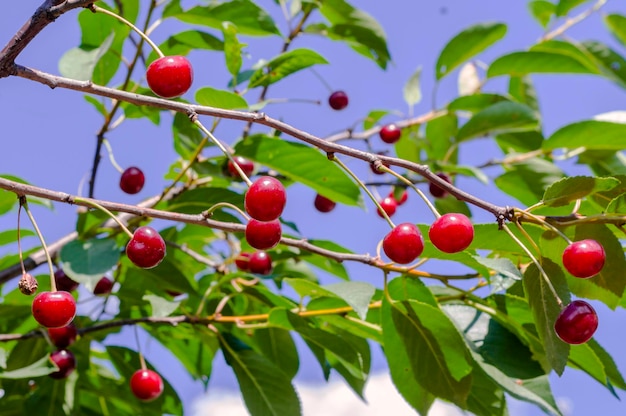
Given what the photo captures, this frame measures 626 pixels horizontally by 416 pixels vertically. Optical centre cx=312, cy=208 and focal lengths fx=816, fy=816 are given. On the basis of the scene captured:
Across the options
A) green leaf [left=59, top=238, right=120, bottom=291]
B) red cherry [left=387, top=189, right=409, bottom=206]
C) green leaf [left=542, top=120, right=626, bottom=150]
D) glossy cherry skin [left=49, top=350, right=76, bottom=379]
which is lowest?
glossy cherry skin [left=49, top=350, right=76, bottom=379]

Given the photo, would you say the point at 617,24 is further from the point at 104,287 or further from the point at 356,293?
the point at 104,287

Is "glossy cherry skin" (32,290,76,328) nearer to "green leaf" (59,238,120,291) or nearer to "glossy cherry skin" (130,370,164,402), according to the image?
"green leaf" (59,238,120,291)

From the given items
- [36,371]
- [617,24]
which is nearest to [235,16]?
[36,371]

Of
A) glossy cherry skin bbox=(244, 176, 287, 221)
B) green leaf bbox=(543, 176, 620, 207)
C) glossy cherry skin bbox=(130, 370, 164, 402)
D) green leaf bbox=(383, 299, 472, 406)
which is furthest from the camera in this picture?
glossy cherry skin bbox=(130, 370, 164, 402)

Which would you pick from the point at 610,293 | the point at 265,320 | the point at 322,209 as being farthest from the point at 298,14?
the point at 610,293

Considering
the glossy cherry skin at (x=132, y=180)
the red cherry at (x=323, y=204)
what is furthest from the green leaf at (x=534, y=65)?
the glossy cherry skin at (x=132, y=180)

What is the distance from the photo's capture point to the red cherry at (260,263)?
232 centimetres

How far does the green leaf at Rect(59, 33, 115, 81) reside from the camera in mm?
2064

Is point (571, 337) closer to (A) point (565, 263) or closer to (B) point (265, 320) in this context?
(A) point (565, 263)

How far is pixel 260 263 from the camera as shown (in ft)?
7.61

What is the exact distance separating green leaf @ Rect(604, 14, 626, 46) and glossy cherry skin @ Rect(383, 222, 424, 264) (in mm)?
2553

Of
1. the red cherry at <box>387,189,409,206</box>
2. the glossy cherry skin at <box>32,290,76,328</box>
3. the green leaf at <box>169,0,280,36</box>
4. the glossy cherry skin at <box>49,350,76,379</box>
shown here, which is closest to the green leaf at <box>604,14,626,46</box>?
the red cherry at <box>387,189,409,206</box>

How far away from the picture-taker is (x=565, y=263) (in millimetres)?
1255

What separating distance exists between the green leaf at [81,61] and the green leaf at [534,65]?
1.61 m
